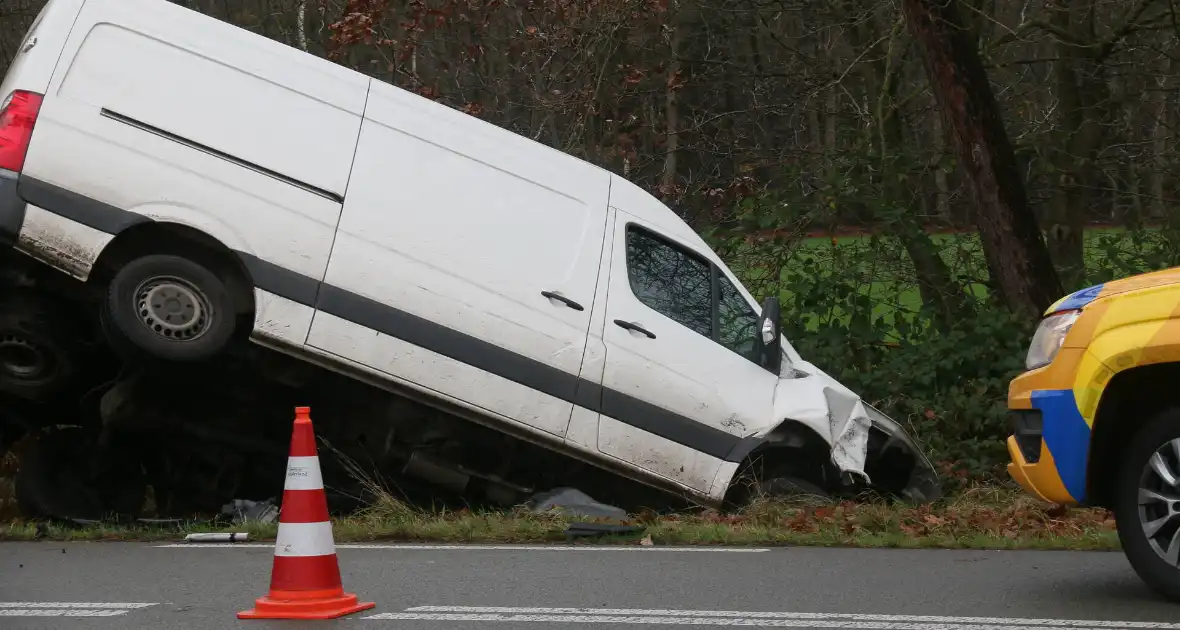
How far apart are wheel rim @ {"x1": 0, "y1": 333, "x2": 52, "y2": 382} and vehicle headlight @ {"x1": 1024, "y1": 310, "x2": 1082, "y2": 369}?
16.6ft

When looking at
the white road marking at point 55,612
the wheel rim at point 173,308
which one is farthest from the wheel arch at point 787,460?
the white road marking at point 55,612

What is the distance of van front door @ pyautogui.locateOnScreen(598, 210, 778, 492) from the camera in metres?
8.91

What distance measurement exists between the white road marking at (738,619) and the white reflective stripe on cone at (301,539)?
1.04 feet

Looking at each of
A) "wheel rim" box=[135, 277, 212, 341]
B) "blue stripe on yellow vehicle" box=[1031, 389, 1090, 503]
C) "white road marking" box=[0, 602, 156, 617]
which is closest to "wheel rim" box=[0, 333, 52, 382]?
"wheel rim" box=[135, 277, 212, 341]

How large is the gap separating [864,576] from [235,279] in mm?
3697

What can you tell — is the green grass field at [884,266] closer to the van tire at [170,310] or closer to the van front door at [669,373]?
the van front door at [669,373]

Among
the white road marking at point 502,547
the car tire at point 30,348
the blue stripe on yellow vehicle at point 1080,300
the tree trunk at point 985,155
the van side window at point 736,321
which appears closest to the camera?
the blue stripe on yellow vehicle at point 1080,300

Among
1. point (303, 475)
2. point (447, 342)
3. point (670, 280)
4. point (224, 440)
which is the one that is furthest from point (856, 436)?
point (303, 475)

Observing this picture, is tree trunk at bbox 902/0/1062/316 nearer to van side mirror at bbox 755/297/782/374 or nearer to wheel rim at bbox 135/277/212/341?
van side mirror at bbox 755/297/782/374

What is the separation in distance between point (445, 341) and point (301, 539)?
3.01 meters

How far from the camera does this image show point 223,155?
8.34 m

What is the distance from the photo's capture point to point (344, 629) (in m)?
5.42

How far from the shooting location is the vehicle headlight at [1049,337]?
608 cm

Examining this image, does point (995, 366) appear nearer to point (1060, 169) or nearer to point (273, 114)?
point (1060, 169)
